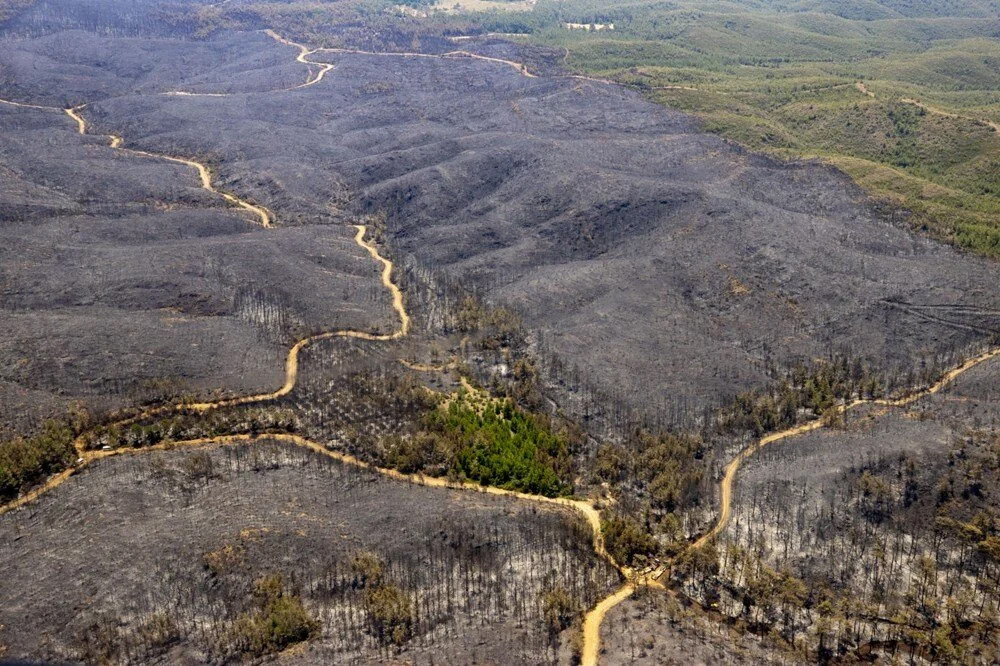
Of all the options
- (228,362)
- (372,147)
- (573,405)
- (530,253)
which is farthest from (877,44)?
(228,362)

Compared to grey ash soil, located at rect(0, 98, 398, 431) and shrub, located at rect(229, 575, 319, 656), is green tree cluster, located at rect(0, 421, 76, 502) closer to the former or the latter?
grey ash soil, located at rect(0, 98, 398, 431)

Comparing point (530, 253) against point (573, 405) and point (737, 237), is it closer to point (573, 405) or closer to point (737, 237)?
point (737, 237)

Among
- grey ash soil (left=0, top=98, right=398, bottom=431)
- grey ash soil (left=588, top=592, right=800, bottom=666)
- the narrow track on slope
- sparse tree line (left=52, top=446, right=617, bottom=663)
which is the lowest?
grey ash soil (left=588, top=592, right=800, bottom=666)

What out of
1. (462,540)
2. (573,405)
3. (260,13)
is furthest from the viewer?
(260,13)

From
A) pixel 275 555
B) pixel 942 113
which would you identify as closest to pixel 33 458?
pixel 275 555

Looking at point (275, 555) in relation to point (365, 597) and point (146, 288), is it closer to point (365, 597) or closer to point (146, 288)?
point (365, 597)

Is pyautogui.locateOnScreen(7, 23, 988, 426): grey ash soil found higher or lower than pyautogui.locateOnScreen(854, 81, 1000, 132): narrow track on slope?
lower

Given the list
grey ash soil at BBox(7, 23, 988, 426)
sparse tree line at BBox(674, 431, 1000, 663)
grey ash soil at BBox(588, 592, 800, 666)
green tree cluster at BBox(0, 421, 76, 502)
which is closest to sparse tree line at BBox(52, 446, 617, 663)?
grey ash soil at BBox(588, 592, 800, 666)

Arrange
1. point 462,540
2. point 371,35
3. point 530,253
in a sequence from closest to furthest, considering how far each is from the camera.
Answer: point 462,540 → point 530,253 → point 371,35

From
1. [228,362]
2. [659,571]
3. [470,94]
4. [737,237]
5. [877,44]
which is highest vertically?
[877,44]
